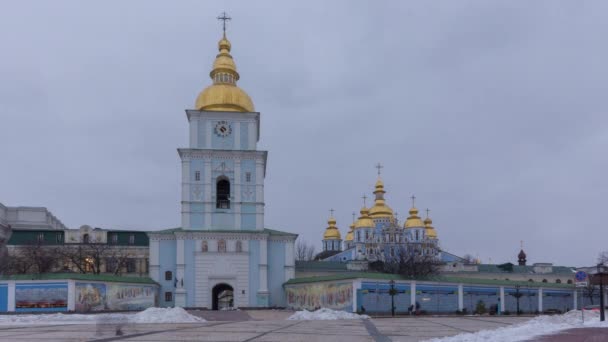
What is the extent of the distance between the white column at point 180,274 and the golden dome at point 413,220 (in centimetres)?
5793

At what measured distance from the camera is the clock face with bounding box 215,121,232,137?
49.3 meters

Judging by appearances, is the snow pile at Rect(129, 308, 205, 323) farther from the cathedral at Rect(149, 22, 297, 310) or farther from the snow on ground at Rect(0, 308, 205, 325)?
the cathedral at Rect(149, 22, 297, 310)

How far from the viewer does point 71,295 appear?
39.7 metres

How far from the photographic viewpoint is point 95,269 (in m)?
65.2

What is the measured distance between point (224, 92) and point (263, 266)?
13624 mm

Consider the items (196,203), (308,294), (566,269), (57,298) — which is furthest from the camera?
(566,269)

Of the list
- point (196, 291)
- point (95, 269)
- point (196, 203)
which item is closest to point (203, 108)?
point (196, 203)

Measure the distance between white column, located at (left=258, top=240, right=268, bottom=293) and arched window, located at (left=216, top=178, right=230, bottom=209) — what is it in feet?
12.8

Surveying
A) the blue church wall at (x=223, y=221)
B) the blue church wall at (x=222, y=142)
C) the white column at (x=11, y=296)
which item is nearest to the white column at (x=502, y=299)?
the blue church wall at (x=223, y=221)

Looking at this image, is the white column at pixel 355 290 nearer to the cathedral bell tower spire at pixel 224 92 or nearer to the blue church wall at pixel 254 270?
the blue church wall at pixel 254 270

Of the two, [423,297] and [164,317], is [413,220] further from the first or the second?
[164,317]

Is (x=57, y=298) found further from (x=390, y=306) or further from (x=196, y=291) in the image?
(x=390, y=306)

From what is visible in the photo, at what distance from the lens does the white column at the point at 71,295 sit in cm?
3950

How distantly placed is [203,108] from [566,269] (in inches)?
2453
